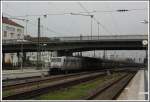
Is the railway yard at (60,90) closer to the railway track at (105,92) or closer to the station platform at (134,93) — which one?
the railway track at (105,92)

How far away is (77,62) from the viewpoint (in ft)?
185

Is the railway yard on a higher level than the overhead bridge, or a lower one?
lower

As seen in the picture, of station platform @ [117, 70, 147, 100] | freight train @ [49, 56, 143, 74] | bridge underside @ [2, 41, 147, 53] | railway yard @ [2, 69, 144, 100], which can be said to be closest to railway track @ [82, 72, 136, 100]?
railway yard @ [2, 69, 144, 100]

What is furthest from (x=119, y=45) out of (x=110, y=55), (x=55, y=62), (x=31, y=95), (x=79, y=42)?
(x=110, y=55)

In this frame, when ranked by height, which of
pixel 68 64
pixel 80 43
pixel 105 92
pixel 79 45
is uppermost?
pixel 80 43

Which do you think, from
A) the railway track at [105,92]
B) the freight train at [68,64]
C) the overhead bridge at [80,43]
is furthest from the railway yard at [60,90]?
the overhead bridge at [80,43]

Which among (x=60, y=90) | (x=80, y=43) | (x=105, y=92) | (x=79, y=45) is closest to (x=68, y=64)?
(x=80, y=43)

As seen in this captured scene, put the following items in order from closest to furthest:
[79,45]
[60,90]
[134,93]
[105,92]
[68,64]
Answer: [134,93], [105,92], [60,90], [68,64], [79,45]

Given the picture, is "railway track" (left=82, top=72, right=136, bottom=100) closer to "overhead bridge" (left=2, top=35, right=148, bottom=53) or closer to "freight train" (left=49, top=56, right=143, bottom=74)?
"freight train" (left=49, top=56, right=143, bottom=74)

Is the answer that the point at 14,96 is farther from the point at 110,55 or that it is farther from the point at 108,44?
the point at 110,55

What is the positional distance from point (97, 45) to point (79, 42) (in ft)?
11.4

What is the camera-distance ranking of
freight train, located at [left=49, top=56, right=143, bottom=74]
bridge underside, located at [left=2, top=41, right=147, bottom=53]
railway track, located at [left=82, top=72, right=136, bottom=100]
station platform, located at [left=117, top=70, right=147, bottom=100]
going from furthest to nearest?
1. bridge underside, located at [left=2, top=41, right=147, bottom=53]
2. freight train, located at [left=49, top=56, right=143, bottom=74]
3. railway track, located at [left=82, top=72, right=136, bottom=100]
4. station platform, located at [left=117, top=70, right=147, bottom=100]

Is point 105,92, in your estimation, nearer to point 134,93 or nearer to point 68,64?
point 134,93

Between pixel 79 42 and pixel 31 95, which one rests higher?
pixel 79 42
